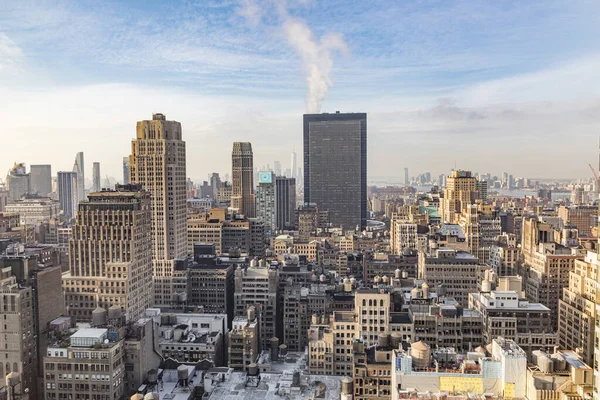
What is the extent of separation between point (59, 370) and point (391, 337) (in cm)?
4399

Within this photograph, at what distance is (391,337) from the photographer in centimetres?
7088

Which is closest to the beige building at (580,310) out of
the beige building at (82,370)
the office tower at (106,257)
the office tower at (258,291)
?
the office tower at (258,291)

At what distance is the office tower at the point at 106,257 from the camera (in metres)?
95.1

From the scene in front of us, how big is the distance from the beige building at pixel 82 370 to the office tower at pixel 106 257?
70.9ft

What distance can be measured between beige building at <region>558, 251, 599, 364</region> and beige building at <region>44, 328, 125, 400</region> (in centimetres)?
7223

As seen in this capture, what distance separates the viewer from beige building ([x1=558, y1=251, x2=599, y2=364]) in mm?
90500

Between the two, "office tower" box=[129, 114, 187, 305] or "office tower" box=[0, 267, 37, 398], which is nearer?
"office tower" box=[0, 267, 37, 398]

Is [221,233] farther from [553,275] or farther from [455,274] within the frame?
[553,275]

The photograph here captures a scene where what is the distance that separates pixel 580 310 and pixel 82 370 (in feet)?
268

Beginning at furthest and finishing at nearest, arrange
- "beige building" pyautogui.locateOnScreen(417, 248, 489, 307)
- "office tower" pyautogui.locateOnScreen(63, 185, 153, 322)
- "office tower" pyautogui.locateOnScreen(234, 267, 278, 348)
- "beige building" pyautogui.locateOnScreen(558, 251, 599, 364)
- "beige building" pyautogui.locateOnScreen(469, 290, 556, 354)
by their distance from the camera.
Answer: "beige building" pyautogui.locateOnScreen(417, 248, 489, 307) → "office tower" pyautogui.locateOnScreen(234, 267, 278, 348) → "office tower" pyautogui.locateOnScreen(63, 185, 153, 322) → "beige building" pyautogui.locateOnScreen(558, 251, 599, 364) → "beige building" pyautogui.locateOnScreen(469, 290, 556, 354)

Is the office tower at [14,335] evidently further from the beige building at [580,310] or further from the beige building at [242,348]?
the beige building at [580,310]

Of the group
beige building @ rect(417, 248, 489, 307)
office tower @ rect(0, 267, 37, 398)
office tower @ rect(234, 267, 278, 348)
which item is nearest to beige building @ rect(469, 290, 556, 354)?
beige building @ rect(417, 248, 489, 307)

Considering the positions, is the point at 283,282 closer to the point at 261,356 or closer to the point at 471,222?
the point at 261,356

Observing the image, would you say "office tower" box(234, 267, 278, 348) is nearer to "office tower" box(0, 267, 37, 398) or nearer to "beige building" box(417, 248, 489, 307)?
"beige building" box(417, 248, 489, 307)
